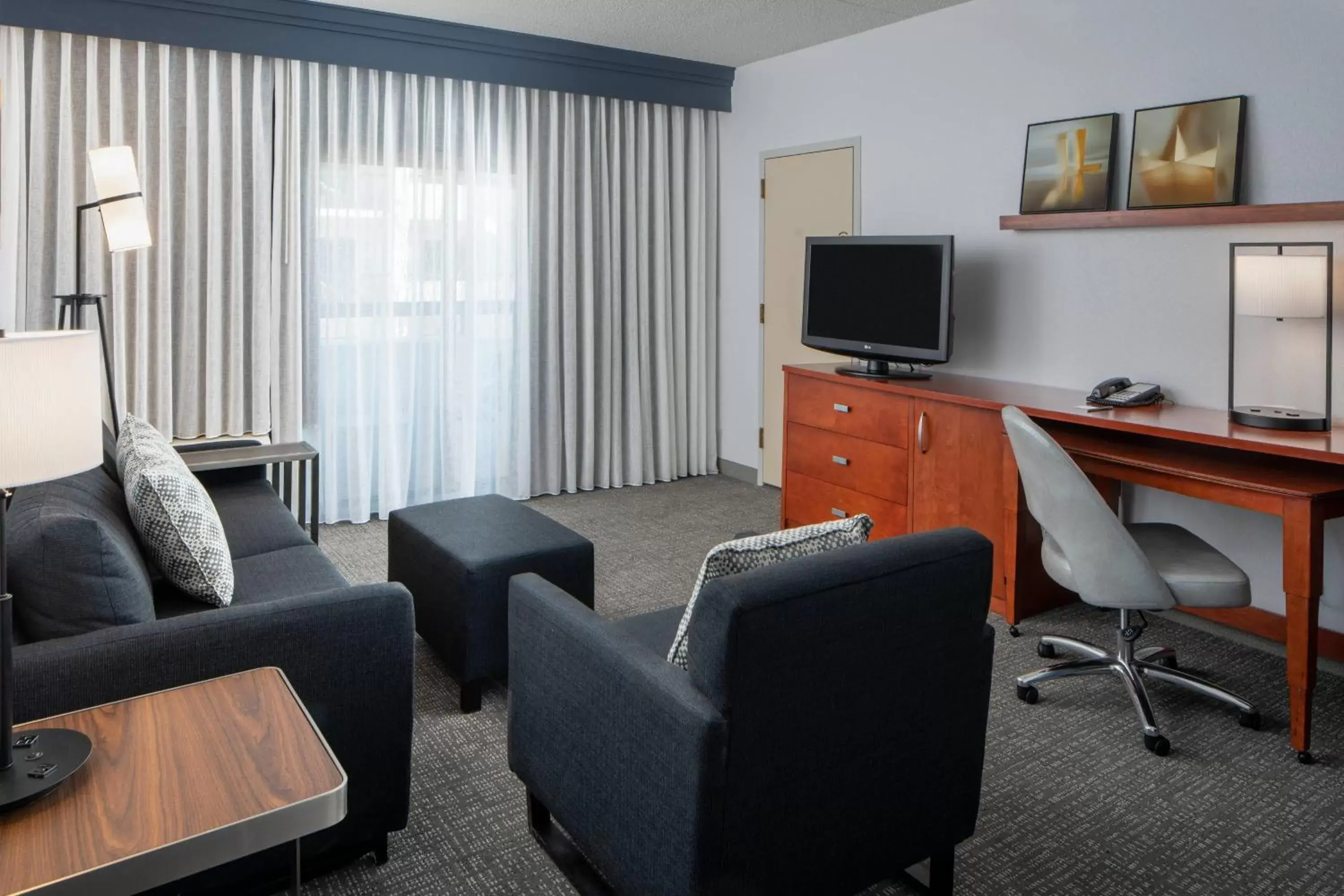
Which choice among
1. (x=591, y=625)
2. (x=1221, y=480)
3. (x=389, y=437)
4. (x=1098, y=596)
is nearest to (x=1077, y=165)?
(x=1221, y=480)

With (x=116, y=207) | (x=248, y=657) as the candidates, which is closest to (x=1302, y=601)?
(x=248, y=657)

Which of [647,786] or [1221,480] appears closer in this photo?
[647,786]

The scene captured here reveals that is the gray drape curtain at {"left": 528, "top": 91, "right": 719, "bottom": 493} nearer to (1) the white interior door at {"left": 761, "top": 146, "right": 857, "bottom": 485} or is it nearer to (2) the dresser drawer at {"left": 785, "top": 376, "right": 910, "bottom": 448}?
(1) the white interior door at {"left": 761, "top": 146, "right": 857, "bottom": 485}

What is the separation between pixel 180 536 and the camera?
7.40 feet

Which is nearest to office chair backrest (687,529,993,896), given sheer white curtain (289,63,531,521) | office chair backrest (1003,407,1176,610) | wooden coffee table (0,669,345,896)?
wooden coffee table (0,669,345,896)

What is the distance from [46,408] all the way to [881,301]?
140 inches

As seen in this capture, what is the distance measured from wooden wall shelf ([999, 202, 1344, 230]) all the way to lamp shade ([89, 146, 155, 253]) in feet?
10.9

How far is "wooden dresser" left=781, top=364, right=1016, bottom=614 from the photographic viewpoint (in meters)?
3.65

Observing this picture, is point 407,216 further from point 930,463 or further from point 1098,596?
point 1098,596

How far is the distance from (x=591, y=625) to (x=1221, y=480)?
6.31ft

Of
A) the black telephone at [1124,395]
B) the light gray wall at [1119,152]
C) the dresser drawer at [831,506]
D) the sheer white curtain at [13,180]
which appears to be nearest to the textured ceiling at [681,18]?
the light gray wall at [1119,152]

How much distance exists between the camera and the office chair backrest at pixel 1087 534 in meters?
2.66

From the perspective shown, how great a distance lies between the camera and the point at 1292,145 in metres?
3.16

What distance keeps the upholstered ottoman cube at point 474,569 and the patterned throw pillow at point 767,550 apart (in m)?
1.05
